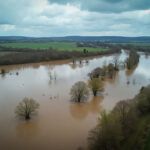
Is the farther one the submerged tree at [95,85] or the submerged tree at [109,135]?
the submerged tree at [95,85]

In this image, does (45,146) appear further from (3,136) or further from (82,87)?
(82,87)

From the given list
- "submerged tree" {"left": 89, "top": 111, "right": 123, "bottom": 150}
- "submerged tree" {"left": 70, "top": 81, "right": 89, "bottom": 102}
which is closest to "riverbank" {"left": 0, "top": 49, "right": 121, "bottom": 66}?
"submerged tree" {"left": 70, "top": 81, "right": 89, "bottom": 102}

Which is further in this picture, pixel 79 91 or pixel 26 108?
pixel 79 91

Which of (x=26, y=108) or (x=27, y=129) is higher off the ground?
(x=26, y=108)

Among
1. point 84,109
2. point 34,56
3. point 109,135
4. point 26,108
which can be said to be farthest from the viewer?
point 34,56

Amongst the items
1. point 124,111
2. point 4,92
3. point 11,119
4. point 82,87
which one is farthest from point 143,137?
point 4,92

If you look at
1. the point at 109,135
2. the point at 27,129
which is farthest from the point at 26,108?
the point at 109,135

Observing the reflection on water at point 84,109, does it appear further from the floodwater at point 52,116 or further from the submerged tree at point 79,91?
the submerged tree at point 79,91

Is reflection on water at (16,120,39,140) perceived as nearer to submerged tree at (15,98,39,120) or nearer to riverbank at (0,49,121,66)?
submerged tree at (15,98,39,120)

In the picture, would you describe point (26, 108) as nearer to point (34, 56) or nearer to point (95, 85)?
point (95, 85)

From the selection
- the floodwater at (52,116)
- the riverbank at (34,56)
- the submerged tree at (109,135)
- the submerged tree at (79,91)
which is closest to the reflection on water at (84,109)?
the floodwater at (52,116)

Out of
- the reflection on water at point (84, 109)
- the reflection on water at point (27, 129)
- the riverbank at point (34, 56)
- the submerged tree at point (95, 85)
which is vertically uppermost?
the riverbank at point (34, 56)
